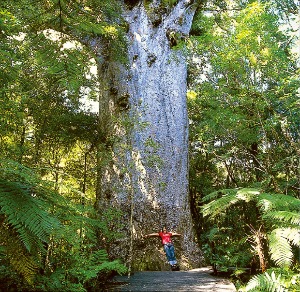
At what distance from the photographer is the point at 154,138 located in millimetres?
6258

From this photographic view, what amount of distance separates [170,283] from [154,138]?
2.92 m

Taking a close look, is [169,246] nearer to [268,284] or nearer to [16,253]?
[268,284]

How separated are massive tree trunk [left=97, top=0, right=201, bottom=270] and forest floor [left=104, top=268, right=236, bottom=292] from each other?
0.56m

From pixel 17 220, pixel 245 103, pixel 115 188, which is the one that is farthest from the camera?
pixel 245 103

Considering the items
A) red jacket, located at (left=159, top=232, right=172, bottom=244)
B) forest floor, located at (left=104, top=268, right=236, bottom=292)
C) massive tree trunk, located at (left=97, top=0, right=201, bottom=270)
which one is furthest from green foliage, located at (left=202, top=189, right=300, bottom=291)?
massive tree trunk, located at (left=97, top=0, right=201, bottom=270)

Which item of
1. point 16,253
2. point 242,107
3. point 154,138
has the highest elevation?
point 242,107

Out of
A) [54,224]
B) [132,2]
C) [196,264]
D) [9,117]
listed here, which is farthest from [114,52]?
[54,224]

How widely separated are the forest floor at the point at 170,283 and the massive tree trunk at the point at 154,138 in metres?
0.56

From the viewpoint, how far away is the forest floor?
12.0ft

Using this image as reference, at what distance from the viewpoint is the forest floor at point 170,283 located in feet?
12.0

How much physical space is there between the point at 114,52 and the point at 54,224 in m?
4.58

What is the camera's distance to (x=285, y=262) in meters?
3.42

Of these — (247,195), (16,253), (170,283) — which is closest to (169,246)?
(170,283)

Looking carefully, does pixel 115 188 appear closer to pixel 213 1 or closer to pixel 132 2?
pixel 132 2
